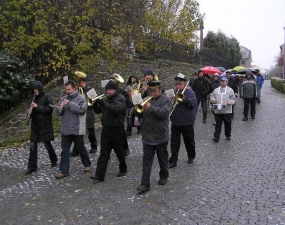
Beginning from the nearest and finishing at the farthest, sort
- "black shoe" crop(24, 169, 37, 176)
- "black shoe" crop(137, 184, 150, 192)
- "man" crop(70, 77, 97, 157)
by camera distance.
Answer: "black shoe" crop(137, 184, 150, 192) < "black shoe" crop(24, 169, 37, 176) < "man" crop(70, 77, 97, 157)

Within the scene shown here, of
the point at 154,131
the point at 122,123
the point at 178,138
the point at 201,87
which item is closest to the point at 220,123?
the point at 178,138

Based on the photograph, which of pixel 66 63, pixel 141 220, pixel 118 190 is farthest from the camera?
pixel 66 63

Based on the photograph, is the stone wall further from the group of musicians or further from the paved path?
the group of musicians

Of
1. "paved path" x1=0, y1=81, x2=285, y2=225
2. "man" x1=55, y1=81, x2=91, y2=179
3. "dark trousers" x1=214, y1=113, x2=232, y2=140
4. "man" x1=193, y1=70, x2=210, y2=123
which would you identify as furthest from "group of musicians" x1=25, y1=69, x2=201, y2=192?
"man" x1=193, y1=70, x2=210, y2=123

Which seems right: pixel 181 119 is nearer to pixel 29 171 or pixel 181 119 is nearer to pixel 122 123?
pixel 122 123

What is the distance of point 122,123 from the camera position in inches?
251

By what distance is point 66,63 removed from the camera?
11.6 meters

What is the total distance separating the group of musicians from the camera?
5.77 m

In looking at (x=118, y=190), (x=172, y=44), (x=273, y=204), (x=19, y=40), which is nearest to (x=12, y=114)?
(x=19, y=40)

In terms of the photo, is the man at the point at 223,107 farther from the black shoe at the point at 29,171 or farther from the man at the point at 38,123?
the black shoe at the point at 29,171

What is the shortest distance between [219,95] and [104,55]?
4846 millimetres

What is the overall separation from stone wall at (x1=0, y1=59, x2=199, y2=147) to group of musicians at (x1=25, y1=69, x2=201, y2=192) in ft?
10.6

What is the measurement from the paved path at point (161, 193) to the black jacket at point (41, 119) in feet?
2.33

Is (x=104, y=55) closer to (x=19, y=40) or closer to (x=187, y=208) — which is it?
(x=19, y=40)
